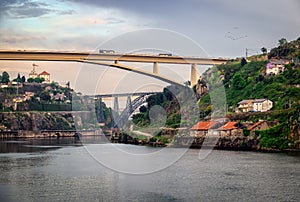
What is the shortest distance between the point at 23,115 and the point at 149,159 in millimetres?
55325

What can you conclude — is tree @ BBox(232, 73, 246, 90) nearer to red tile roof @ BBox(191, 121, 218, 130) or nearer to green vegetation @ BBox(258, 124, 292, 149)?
red tile roof @ BBox(191, 121, 218, 130)

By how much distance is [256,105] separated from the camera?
4172 centimetres

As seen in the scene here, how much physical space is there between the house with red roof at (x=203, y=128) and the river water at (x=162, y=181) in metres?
12.7

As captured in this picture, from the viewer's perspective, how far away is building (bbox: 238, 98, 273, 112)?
40906mm

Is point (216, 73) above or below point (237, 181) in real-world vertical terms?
above

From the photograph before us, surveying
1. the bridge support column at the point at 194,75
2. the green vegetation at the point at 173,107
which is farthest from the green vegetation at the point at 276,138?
the bridge support column at the point at 194,75

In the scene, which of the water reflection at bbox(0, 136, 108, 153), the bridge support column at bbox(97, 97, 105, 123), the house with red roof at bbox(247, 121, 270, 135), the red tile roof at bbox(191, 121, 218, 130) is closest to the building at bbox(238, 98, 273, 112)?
→ the red tile roof at bbox(191, 121, 218, 130)

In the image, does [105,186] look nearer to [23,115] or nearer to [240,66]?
[240,66]

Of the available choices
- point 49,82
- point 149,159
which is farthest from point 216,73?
point 49,82

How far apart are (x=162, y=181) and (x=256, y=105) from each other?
2261 centimetres

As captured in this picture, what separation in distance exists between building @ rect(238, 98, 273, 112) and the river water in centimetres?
1294

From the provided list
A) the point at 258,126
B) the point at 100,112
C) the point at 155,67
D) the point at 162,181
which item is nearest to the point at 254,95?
the point at 258,126

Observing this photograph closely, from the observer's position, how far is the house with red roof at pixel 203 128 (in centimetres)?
4106

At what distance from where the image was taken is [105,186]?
19.4 meters
